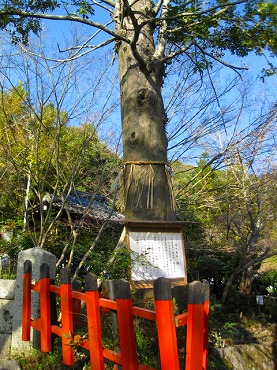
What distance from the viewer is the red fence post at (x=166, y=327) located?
268 centimetres

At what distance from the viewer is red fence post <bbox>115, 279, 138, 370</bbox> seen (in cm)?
315

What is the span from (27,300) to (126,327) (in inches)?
77.4

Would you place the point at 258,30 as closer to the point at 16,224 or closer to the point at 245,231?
the point at 16,224

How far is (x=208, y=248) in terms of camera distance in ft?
35.6

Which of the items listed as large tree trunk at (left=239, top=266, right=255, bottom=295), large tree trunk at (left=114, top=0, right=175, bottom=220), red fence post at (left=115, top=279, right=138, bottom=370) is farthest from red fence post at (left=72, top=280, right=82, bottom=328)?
large tree trunk at (left=239, top=266, right=255, bottom=295)

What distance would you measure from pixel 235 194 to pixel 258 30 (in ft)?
20.1

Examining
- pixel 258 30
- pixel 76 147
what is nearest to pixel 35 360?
pixel 258 30

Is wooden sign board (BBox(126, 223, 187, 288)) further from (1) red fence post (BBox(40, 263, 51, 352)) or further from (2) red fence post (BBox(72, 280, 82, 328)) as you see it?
(1) red fence post (BBox(40, 263, 51, 352))

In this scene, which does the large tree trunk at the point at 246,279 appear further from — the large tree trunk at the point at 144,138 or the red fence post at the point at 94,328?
the red fence post at the point at 94,328

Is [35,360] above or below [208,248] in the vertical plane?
below

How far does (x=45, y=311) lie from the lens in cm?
445

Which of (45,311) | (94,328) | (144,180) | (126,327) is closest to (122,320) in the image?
(126,327)

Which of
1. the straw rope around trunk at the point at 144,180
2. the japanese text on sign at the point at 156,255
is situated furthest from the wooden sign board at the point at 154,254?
the straw rope around trunk at the point at 144,180

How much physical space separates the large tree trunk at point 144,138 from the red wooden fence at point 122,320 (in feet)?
3.81
